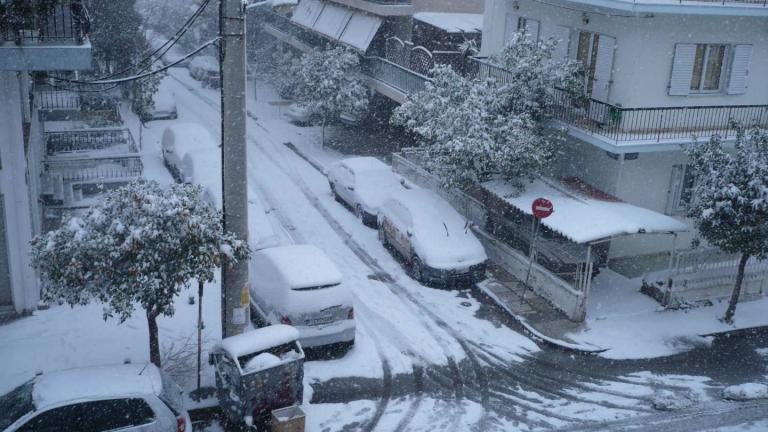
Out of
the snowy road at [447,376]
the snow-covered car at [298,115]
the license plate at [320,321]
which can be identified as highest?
the snow-covered car at [298,115]

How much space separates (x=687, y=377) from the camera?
44.9 feet

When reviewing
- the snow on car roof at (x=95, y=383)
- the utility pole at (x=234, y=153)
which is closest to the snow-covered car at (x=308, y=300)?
the utility pole at (x=234, y=153)

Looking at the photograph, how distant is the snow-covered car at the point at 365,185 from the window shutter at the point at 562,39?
5.91 metres

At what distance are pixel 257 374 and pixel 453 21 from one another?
2136cm

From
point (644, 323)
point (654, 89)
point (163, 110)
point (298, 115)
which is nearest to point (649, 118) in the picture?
point (654, 89)

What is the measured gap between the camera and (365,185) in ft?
70.4

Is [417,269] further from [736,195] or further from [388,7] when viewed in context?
[388,7]

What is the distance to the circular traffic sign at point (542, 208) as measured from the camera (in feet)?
51.5

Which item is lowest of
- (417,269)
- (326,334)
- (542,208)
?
(417,269)

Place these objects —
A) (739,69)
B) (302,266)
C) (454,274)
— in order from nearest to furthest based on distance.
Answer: (302,266)
(454,274)
(739,69)

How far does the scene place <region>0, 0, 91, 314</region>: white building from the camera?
11.9 m

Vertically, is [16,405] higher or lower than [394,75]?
lower

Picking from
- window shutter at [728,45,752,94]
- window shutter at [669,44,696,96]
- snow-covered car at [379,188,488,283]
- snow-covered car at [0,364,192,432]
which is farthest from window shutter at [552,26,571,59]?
snow-covered car at [0,364,192,432]

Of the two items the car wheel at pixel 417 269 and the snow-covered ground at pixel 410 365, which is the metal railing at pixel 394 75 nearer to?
the car wheel at pixel 417 269
